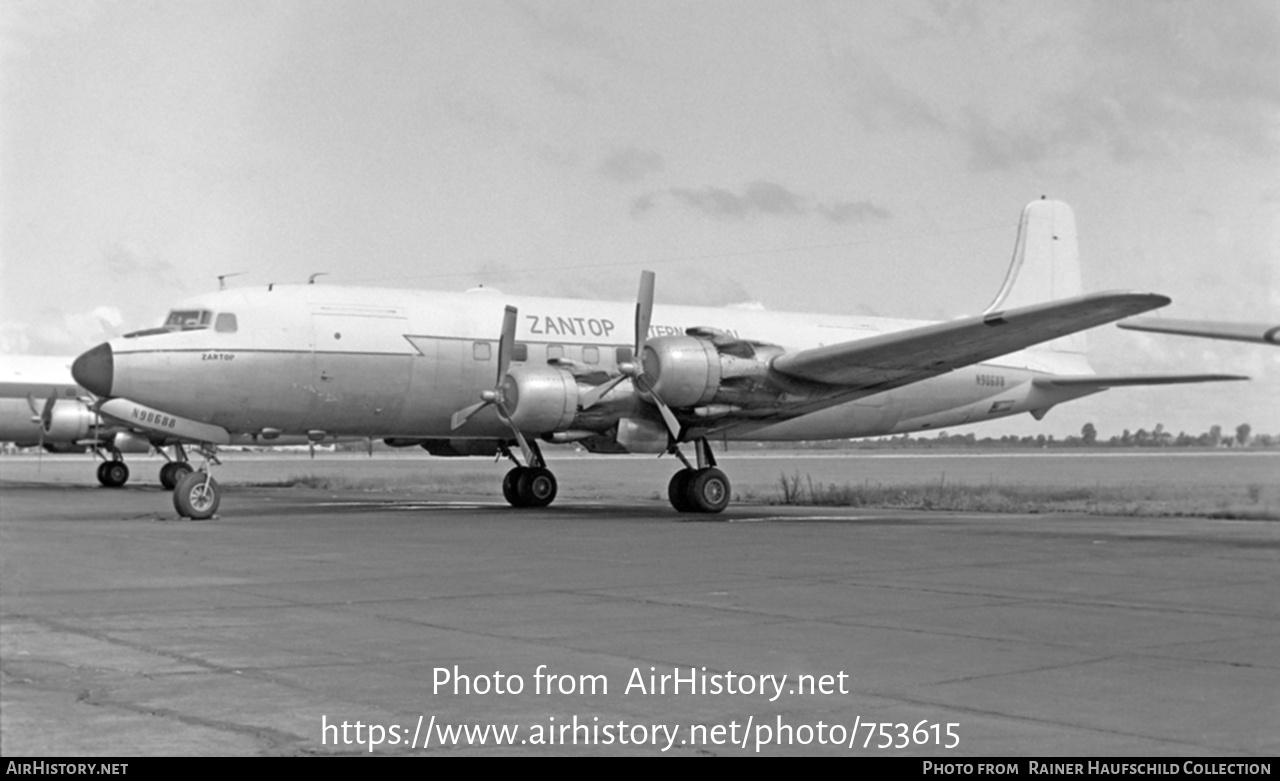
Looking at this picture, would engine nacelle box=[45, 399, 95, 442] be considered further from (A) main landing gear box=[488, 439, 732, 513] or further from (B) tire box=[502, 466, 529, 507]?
(A) main landing gear box=[488, 439, 732, 513]

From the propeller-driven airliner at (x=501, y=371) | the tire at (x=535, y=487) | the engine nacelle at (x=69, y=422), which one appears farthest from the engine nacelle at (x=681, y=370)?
the engine nacelle at (x=69, y=422)

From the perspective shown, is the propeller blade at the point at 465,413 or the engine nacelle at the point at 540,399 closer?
the engine nacelle at the point at 540,399

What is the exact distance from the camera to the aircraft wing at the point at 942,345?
17.6 metres

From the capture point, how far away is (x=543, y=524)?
18.2 m

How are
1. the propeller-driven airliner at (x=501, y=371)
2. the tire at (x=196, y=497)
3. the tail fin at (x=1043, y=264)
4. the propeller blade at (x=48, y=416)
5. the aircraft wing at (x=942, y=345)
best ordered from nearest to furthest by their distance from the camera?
1. the aircraft wing at (x=942, y=345)
2. the tire at (x=196, y=497)
3. the propeller-driven airliner at (x=501, y=371)
4. the tail fin at (x=1043, y=264)
5. the propeller blade at (x=48, y=416)

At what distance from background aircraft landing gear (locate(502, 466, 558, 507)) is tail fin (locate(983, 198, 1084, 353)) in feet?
36.3

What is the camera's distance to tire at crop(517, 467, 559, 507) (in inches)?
942

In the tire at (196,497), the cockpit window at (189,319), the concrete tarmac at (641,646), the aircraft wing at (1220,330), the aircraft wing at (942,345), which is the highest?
the cockpit window at (189,319)

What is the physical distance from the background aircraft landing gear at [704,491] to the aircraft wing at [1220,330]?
14.0m

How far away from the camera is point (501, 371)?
71.6 feet

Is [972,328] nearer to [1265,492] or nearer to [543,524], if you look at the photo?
[543,524]

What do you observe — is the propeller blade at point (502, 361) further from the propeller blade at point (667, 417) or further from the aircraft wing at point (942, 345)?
the aircraft wing at point (942, 345)

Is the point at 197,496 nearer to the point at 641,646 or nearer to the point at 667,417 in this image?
the point at 667,417

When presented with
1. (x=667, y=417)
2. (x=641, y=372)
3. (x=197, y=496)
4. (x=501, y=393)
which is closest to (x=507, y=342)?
(x=501, y=393)
